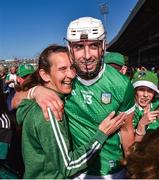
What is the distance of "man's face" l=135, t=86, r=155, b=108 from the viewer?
379 centimetres

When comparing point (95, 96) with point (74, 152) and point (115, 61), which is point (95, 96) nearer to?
point (74, 152)

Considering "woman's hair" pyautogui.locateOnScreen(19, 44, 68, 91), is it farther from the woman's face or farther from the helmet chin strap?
the helmet chin strap

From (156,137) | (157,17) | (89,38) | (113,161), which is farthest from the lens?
(157,17)

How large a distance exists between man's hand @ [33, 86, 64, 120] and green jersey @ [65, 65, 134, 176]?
1.01 feet

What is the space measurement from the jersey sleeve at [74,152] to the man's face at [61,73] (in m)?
0.42

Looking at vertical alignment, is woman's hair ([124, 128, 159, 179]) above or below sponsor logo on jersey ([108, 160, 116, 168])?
above

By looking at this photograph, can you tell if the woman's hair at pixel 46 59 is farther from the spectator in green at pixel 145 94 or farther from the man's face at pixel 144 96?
the man's face at pixel 144 96

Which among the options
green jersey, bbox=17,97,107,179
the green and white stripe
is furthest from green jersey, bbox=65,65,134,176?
the green and white stripe

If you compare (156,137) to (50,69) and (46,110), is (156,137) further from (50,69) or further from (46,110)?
(50,69)

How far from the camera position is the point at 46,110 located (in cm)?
225

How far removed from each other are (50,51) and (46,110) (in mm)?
649

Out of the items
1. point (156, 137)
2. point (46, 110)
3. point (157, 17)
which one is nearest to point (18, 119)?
point (46, 110)

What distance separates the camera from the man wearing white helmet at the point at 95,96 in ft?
8.85

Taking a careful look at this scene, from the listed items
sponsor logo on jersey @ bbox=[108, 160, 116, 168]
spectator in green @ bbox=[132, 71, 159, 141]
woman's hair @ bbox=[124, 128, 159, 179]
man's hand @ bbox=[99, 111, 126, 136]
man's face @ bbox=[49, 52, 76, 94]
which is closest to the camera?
woman's hair @ bbox=[124, 128, 159, 179]
